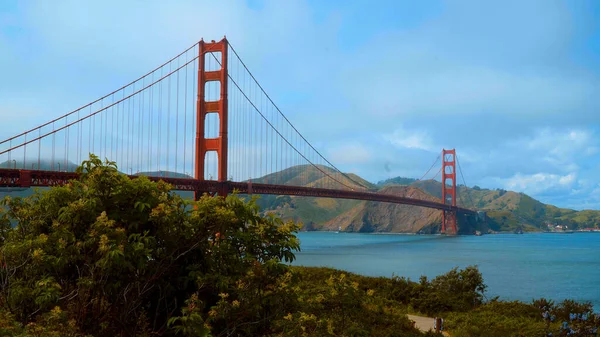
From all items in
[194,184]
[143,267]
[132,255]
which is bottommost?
[143,267]

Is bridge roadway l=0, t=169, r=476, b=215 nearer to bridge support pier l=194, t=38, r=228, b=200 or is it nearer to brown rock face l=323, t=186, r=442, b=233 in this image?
bridge support pier l=194, t=38, r=228, b=200

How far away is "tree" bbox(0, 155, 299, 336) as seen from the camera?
244 inches

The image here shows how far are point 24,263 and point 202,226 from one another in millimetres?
2090

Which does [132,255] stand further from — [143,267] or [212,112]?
[212,112]

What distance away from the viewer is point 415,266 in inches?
1865

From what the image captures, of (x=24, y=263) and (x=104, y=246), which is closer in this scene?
(x=104, y=246)

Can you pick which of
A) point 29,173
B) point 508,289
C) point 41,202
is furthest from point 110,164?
point 508,289

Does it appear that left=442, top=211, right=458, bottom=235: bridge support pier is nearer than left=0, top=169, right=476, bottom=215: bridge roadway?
No

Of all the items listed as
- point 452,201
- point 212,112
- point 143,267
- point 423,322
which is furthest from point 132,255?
point 452,201

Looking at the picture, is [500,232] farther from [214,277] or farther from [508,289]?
[214,277]

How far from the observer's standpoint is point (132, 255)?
236 inches

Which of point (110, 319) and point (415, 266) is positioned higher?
point (110, 319)

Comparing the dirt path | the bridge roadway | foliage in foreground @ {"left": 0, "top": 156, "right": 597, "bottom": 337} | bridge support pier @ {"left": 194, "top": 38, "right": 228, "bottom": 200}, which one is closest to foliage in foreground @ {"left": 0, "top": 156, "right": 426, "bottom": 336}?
foliage in foreground @ {"left": 0, "top": 156, "right": 597, "bottom": 337}

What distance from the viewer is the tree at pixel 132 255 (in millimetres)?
6191
